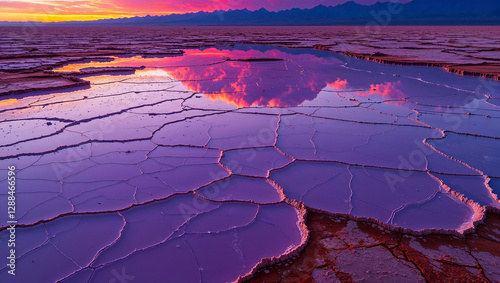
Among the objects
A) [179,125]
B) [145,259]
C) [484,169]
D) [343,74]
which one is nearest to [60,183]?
[145,259]

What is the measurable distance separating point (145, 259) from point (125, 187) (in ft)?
3.51

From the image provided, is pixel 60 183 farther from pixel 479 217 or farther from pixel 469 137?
pixel 469 137

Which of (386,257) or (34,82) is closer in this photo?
(386,257)

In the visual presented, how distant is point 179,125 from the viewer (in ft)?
15.3

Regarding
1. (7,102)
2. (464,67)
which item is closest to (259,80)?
(7,102)

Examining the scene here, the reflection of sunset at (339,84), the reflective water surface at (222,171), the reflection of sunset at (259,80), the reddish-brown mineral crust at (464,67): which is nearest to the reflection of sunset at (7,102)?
the reflective water surface at (222,171)

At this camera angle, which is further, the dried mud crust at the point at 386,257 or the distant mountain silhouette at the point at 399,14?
the distant mountain silhouette at the point at 399,14

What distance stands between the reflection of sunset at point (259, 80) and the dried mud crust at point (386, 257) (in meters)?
3.78

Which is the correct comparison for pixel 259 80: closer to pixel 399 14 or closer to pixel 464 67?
pixel 464 67

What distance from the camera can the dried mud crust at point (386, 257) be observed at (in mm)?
1921

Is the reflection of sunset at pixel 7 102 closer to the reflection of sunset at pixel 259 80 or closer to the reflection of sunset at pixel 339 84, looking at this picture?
the reflection of sunset at pixel 259 80

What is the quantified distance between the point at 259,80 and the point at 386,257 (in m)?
6.51

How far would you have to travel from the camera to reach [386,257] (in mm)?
2066

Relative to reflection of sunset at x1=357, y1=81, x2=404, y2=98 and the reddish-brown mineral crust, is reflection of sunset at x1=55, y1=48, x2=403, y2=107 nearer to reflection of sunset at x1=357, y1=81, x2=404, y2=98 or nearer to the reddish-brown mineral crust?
reflection of sunset at x1=357, y1=81, x2=404, y2=98
